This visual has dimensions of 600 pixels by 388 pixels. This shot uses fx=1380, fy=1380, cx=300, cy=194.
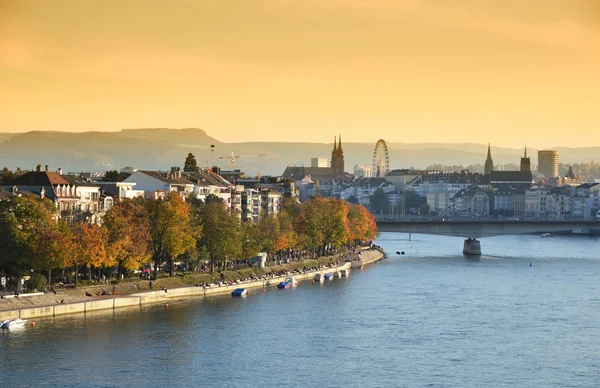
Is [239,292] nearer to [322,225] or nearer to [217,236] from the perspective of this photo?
[217,236]

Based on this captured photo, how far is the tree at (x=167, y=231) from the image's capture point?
78.3 meters

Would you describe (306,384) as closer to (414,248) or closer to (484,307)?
(484,307)

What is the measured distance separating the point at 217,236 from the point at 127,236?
13088 millimetres

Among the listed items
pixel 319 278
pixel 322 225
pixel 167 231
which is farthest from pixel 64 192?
pixel 322 225

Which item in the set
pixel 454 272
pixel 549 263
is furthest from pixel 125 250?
pixel 549 263

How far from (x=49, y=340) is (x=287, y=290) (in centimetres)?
2938

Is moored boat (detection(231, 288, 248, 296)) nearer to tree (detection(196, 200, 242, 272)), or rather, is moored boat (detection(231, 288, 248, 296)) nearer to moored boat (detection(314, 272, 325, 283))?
tree (detection(196, 200, 242, 272))

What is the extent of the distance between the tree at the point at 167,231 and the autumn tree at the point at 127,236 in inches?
28.0

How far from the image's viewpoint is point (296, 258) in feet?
355

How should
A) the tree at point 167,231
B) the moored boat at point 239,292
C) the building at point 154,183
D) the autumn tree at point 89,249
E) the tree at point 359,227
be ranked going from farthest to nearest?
the tree at point 359,227 → the building at point 154,183 → the tree at point 167,231 → the moored boat at point 239,292 → the autumn tree at point 89,249

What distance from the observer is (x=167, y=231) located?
78.7 meters

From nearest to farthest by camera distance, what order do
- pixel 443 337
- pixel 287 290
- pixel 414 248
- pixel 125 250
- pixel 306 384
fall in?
→ pixel 306 384 < pixel 443 337 < pixel 125 250 < pixel 287 290 < pixel 414 248

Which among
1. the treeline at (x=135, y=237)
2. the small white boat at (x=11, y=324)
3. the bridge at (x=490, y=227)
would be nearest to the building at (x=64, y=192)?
the treeline at (x=135, y=237)

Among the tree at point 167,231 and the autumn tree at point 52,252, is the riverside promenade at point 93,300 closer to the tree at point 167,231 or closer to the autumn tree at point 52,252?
the autumn tree at point 52,252
